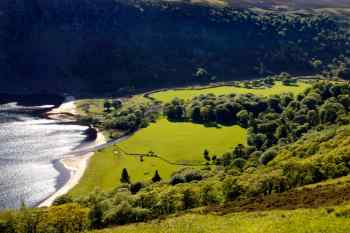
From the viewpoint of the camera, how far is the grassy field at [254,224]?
60438mm

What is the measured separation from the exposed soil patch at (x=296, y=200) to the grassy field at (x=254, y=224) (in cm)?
237

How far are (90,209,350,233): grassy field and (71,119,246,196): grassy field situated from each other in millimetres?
64973

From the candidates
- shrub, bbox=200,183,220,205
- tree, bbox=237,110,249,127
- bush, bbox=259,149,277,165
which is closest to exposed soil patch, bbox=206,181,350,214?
shrub, bbox=200,183,220,205

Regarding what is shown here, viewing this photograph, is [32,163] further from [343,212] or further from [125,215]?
[343,212]

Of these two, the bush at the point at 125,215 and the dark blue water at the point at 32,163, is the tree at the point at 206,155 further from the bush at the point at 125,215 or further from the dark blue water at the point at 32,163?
the bush at the point at 125,215

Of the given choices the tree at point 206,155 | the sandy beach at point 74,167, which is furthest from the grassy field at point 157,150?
the sandy beach at point 74,167

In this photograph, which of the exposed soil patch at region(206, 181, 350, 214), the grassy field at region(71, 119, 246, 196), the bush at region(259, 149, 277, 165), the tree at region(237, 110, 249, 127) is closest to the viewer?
the exposed soil patch at region(206, 181, 350, 214)

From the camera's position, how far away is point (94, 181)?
146 metres

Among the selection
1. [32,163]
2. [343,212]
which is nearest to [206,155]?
[32,163]

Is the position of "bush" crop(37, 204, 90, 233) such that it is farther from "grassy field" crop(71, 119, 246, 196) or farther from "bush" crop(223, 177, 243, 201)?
"grassy field" crop(71, 119, 246, 196)

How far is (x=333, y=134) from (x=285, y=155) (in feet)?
38.4

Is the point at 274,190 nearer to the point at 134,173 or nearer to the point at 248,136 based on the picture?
the point at 134,173

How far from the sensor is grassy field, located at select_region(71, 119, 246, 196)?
146375 millimetres

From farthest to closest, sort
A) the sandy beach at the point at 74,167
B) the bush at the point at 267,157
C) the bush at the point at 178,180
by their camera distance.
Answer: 1. the sandy beach at the point at 74,167
2. the bush at the point at 267,157
3. the bush at the point at 178,180
